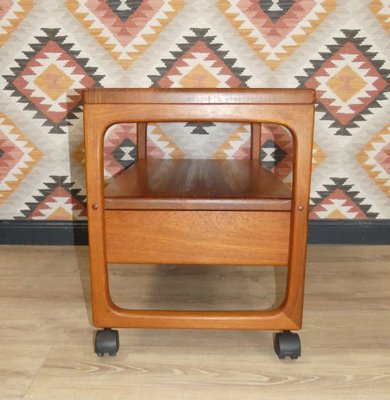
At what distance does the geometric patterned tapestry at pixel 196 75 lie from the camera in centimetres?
155

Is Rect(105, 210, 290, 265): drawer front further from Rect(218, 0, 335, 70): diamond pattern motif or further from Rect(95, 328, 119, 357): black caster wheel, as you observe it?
Rect(218, 0, 335, 70): diamond pattern motif

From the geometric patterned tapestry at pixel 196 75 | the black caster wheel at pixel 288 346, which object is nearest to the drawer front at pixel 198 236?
the black caster wheel at pixel 288 346

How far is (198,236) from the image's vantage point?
94 cm

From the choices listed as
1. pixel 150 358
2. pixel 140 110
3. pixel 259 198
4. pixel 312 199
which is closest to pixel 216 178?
pixel 259 198

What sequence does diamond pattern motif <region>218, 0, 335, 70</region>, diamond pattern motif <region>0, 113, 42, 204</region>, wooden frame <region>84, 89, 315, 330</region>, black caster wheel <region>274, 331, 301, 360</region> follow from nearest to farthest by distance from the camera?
wooden frame <region>84, 89, 315, 330</region> → black caster wheel <region>274, 331, 301, 360</region> → diamond pattern motif <region>218, 0, 335, 70</region> → diamond pattern motif <region>0, 113, 42, 204</region>

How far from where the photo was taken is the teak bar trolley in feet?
2.81

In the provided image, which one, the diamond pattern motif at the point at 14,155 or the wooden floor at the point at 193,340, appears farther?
the diamond pattern motif at the point at 14,155

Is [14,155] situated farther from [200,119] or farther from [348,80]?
[348,80]

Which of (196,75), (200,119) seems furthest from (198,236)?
(196,75)

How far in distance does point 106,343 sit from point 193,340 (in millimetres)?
213

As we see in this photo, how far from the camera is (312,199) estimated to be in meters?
1.72

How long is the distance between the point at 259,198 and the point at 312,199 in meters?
0.86

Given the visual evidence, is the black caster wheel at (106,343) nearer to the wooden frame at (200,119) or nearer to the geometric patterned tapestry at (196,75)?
the wooden frame at (200,119)

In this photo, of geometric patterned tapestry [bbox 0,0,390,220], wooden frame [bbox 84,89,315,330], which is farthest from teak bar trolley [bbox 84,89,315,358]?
geometric patterned tapestry [bbox 0,0,390,220]
